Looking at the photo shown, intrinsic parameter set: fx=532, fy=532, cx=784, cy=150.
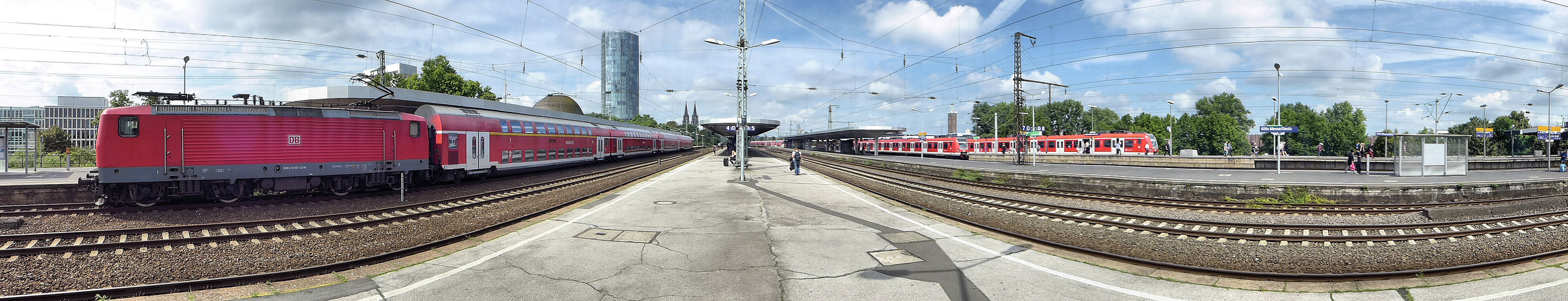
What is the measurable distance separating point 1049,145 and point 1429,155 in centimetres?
2741

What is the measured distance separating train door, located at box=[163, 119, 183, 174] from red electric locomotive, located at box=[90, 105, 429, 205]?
2 centimetres

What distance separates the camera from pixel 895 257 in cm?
788

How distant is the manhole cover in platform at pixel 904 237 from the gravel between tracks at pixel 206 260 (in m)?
7.41

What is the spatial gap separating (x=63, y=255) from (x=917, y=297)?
12225 mm

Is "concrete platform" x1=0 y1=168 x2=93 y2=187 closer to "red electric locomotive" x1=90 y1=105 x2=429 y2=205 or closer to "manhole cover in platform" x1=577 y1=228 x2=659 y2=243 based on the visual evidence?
"red electric locomotive" x1=90 y1=105 x2=429 y2=205

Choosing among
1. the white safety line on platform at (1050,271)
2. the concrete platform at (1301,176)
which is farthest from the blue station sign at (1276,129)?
the white safety line on platform at (1050,271)

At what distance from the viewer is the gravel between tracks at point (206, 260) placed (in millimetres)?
6478

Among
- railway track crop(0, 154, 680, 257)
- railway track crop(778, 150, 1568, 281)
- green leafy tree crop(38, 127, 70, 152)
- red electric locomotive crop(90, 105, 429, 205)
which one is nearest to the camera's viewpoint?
railway track crop(778, 150, 1568, 281)

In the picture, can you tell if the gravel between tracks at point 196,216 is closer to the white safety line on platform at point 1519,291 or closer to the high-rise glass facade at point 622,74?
the white safety line on platform at point 1519,291

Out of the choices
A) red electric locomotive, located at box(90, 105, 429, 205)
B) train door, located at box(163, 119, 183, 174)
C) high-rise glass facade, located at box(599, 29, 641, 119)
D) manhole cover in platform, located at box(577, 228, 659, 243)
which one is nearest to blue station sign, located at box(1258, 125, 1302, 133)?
manhole cover in platform, located at box(577, 228, 659, 243)

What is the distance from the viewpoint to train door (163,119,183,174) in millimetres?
12000

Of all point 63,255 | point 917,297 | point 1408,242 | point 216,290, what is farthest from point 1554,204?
point 63,255

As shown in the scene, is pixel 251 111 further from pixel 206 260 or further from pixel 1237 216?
pixel 1237 216

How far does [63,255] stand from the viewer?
782 cm
